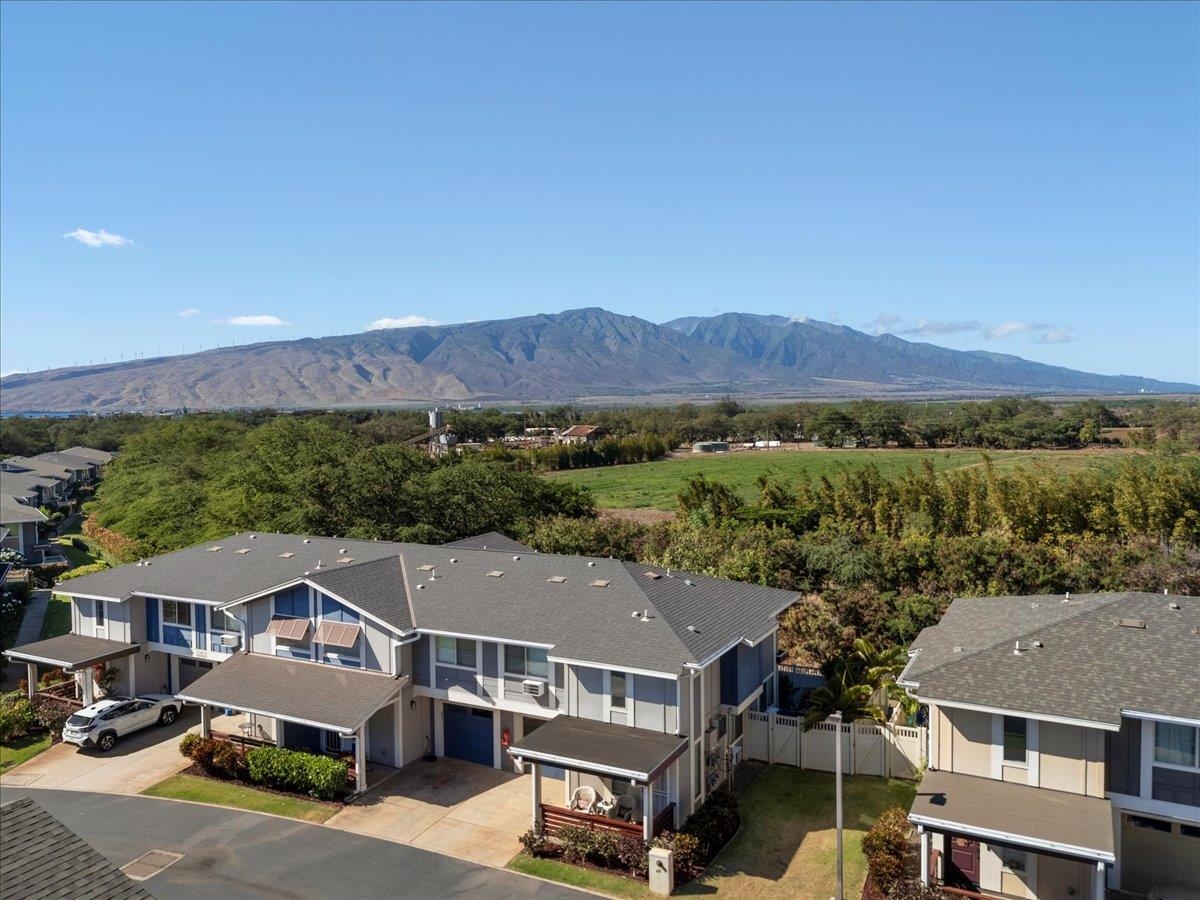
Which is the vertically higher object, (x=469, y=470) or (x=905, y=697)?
(x=469, y=470)

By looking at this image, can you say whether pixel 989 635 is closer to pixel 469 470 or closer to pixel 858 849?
pixel 858 849

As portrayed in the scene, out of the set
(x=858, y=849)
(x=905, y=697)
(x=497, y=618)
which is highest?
(x=497, y=618)

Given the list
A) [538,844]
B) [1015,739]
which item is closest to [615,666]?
[538,844]

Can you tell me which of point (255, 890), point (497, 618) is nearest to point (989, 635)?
point (497, 618)

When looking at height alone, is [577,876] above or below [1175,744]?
below

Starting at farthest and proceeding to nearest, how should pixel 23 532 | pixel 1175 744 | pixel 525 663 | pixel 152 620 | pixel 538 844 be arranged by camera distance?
pixel 23 532 < pixel 152 620 < pixel 525 663 < pixel 538 844 < pixel 1175 744

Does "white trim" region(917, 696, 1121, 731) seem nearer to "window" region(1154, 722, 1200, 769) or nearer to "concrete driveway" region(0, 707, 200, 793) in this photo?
"window" region(1154, 722, 1200, 769)

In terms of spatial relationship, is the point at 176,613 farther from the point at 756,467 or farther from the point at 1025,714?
the point at 756,467
